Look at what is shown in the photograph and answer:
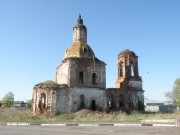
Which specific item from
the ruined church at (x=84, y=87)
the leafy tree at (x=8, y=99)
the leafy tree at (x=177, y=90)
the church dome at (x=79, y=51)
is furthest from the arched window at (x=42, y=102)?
the leafy tree at (x=8, y=99)

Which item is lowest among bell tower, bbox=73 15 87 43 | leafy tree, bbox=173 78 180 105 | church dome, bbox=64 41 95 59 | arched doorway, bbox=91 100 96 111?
arched doorway, bbox=91 100 96 111

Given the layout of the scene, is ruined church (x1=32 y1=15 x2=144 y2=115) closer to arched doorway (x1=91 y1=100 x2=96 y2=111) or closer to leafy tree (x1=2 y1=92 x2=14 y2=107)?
arched doorway (x1=91 y1=100 x2=96 y2=111)

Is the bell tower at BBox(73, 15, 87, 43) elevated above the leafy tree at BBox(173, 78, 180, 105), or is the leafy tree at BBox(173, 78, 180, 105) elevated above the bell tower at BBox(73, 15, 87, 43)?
the bell tower at BBox(73, 15, 87, 43)

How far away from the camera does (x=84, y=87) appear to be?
29.9 meters

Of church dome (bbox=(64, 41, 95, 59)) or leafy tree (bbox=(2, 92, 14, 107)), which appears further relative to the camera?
leafy tree (bbox=(2, 92, 14, 107))

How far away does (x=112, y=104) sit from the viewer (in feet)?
111

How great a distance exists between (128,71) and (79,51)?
886 cm

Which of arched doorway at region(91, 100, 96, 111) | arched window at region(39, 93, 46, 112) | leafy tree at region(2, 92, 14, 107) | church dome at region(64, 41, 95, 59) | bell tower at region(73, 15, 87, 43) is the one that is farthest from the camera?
leafy tree at region(2, 92, 14, 107)

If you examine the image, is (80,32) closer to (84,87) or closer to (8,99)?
(84,87)

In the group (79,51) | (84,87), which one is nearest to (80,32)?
(79,51)

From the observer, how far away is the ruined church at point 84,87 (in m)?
28.8

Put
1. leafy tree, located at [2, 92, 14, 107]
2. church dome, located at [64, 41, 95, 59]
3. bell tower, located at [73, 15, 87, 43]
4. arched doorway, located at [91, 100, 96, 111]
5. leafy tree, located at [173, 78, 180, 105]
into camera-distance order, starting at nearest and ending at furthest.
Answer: arched doorway, located at [91, 100, 96, 111]
church dome, located at [64, 41, 95, 59]
bell tower, located at [73, 15, 87, 43]
leafy tree, located at [173, 78, 180, 105]
leafy tree, located at [2, 92, 14, 107]

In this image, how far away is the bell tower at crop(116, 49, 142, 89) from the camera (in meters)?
35.5

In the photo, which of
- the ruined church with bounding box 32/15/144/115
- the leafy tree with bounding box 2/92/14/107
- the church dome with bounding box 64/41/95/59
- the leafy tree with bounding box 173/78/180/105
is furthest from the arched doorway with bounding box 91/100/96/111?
the leafy tree with bounding box 2/92/14/107
